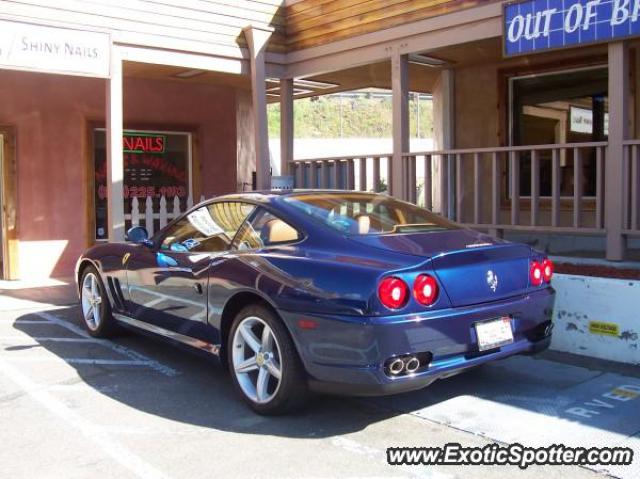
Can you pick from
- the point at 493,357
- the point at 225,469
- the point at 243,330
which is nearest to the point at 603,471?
the point at 493,357

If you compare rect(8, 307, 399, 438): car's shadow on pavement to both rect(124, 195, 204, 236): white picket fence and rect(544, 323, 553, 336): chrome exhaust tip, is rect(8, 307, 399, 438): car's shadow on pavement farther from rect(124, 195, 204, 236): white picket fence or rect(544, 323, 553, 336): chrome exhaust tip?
rect(124, 195, 204, 236): white picket fence

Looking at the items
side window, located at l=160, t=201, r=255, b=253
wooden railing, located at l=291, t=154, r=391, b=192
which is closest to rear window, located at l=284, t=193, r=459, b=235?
side window, located at l=160, t=201, r=255, b=253

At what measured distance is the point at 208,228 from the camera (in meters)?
5.28

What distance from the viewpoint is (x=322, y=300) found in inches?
153

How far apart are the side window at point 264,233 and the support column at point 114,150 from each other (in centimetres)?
420

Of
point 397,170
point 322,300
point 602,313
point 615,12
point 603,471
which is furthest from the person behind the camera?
point 397,170

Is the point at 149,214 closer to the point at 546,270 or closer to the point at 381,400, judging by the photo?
the point at 381,400

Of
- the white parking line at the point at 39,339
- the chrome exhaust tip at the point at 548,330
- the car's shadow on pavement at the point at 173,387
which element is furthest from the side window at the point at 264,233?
the white parking line at the point at 39,339

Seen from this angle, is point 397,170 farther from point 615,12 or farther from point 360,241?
point 360,241

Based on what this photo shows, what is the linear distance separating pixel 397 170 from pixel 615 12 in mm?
3222

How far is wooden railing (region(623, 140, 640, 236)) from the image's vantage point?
661cm

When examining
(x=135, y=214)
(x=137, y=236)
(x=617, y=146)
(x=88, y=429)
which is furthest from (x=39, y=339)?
(x=617, y=146)

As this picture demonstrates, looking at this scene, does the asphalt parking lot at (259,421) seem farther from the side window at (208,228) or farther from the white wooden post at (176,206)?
the white wooden post at (176,206)

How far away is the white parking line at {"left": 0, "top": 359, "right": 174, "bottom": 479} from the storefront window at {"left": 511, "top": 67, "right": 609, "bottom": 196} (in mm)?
7232
